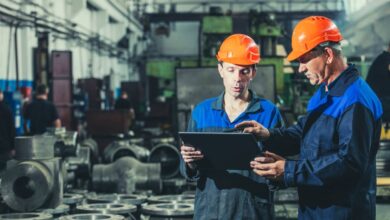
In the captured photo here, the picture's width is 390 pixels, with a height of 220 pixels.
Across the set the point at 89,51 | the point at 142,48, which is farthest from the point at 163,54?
the point at 89,51

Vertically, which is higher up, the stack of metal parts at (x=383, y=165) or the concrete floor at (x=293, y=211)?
the stack of metal parts at (x=383, y=165)

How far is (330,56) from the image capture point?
8.15ft

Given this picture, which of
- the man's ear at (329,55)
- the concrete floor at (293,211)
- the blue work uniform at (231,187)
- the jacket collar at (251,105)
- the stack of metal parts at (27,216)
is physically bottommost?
the concrete floor at (293,211)

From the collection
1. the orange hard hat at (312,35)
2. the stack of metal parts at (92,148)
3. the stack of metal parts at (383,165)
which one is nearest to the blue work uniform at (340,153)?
the orange hard hat at (312,35)

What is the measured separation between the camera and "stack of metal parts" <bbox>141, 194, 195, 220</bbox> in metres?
4.15

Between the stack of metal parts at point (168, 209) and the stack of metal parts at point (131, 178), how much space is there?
0.83 m

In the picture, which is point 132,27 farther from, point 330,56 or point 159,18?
point 330,56

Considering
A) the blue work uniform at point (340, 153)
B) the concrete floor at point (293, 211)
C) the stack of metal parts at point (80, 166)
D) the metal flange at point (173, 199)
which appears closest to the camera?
the blue work uniform at point (340, 153)

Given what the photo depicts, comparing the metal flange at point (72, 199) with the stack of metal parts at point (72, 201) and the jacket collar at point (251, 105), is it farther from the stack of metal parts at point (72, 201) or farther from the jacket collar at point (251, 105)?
the jacket collar at point (251, 105)

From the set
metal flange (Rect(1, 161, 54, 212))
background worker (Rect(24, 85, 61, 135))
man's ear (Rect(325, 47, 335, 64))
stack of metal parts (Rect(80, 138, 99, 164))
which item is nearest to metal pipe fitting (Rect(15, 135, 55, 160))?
metal flange (Rect(1, 161, 54, 212))

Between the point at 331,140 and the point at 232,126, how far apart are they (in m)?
0.59

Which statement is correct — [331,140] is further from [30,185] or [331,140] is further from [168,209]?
[30,185]

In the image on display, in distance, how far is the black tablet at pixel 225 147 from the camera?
253 cm

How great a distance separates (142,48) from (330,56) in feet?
66.1
